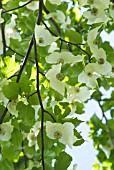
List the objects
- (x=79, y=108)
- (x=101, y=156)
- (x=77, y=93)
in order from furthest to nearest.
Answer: (x=101, y=156)
(x=79, y=108)
(x=77, y=93)

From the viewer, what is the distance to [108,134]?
9.12ft

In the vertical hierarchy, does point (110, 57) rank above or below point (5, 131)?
above

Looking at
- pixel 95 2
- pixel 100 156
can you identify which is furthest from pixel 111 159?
pixel 95 2

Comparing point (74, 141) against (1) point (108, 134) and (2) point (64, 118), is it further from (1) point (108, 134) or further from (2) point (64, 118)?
(1) point (108, 134)

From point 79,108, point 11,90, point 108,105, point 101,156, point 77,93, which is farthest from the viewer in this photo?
point 101,156

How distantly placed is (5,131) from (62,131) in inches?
6.4

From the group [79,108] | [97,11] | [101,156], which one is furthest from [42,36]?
[101,156]

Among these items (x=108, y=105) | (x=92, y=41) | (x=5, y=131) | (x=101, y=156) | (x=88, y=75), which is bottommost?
(x=101, y=156)

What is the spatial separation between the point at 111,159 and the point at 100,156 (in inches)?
3.7

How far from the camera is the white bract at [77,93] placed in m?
1.53

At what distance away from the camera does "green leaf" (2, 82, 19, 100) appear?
4.22ft

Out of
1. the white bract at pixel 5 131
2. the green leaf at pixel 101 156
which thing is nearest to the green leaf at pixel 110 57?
the white bract at pixel 5 131

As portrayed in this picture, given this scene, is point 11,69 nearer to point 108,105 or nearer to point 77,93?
point 77,93

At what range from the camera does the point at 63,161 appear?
4.42ft
